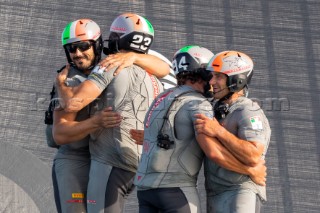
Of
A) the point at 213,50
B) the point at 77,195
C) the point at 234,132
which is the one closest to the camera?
the point at 234,132

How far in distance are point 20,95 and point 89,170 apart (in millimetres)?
1795

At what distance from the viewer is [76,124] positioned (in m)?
4.29

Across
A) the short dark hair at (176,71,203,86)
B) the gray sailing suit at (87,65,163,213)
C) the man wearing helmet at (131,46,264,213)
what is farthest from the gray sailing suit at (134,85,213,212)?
the gray sailing suit at (87,65,163,213)

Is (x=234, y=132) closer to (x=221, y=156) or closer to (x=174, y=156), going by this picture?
(x=221, y=156)

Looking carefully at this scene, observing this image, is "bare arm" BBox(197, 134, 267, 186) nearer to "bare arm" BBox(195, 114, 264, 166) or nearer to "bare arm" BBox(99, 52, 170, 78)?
"bare arm" BBox(195, 114, 264, 166)

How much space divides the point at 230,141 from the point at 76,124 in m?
0.71

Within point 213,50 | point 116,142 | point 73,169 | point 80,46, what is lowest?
point 73,169

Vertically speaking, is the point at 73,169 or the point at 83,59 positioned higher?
the point at 83,59

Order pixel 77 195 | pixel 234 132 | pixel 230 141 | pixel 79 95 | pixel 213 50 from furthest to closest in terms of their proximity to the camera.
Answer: pixel 213 50
pixel 77 195
pixel 79 95
pixel 234 132
pixel 230 141

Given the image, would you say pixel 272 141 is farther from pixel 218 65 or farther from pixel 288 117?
pixel 218 65

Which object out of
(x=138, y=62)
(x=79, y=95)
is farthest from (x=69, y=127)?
(x=138, y=62)

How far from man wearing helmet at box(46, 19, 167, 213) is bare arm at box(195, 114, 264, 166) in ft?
1.76

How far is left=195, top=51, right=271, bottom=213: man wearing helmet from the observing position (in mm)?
3951

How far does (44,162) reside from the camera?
584cm
